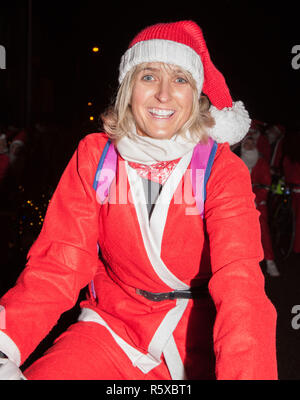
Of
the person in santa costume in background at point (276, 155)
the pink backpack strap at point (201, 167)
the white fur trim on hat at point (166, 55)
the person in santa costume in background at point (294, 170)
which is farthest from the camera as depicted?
the person in santa costume in background at point (276, 155)

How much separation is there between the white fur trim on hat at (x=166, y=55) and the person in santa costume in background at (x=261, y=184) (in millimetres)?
3417

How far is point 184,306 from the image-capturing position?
149cm

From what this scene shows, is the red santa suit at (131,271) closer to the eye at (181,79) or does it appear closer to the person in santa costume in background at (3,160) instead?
the eye at (181,79)

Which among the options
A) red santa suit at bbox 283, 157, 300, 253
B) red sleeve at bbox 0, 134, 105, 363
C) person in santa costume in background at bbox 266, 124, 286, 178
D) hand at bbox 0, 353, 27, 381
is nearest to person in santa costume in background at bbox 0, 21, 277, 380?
red sleeve at bbox 0, 134, 105, 363

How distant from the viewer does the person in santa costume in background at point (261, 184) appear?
4914 mm

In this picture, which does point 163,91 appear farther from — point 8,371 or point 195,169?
point 8,371

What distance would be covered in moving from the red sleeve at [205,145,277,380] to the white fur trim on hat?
14.0 inches

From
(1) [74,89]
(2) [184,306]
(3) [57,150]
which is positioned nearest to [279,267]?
(3) [57,150]

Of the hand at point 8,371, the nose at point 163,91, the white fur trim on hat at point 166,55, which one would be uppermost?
the white fur trim on hat at point 166,55

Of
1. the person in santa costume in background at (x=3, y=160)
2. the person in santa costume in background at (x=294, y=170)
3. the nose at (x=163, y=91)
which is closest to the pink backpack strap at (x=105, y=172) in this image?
the nose at (x=163, y=91)

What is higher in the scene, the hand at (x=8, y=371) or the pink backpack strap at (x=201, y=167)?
the pink backpack strap at (x=201, y=167)

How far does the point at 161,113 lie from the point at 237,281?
656 millimetres

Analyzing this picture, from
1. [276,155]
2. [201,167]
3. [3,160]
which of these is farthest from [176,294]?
[276,155]
